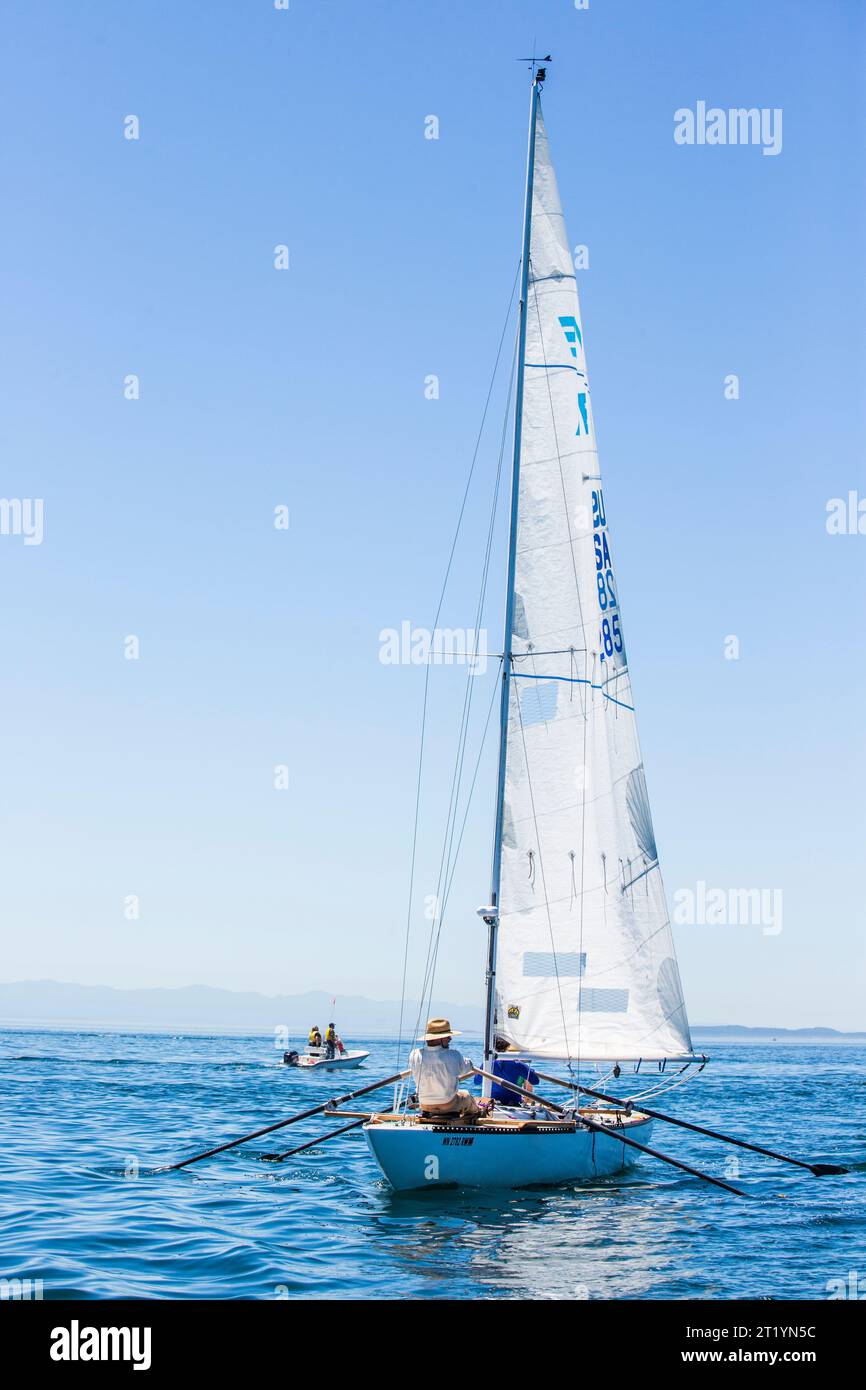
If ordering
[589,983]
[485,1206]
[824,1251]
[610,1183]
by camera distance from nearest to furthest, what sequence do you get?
[824,1251] < [485,1206] < [610,1183] < [589,983]

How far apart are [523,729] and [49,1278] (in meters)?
11.0

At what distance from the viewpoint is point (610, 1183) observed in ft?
62.0

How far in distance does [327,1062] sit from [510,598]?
34616 millimetres

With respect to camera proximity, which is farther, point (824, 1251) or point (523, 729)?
point (523, 729)

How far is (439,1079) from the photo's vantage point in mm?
16531

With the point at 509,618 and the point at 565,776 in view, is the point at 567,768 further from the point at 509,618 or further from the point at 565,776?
the point at 509,618

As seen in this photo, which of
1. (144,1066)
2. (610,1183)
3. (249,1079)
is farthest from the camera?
(144,1066)

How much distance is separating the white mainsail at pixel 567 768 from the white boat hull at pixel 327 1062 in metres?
31.9

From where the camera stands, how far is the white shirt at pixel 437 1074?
16531 mm

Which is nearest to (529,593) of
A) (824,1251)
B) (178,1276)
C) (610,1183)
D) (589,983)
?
(589,983)
